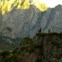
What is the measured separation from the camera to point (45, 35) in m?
85.5

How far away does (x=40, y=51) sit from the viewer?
3282 inches

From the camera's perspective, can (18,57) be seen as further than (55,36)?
Yes

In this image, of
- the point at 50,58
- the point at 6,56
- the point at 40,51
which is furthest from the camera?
the point at 6,56

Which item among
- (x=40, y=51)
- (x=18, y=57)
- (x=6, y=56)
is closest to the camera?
(x=40, y=51)

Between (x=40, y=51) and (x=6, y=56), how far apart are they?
19444 mm

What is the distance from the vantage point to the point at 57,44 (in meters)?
81.1

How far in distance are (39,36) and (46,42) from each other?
495 centimetres

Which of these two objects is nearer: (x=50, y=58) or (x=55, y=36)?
(x=50, y=58)

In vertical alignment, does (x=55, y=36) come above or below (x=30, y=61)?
above

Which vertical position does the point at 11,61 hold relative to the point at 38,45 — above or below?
below

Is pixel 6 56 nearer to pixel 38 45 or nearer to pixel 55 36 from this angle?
pixel 38 45

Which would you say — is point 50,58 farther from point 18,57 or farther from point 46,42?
point 18,57

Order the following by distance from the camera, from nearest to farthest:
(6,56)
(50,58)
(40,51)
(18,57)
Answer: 1. (50,58)
2. (40,51)
3. (18,57)
4. (6,56)

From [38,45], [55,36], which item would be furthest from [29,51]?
[55,36]
